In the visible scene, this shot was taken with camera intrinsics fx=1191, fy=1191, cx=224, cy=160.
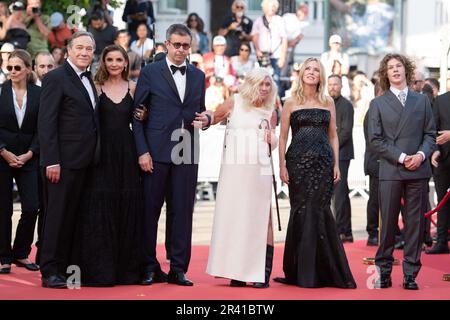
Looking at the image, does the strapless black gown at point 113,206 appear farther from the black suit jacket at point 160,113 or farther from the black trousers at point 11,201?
the black trousers at point 11,201

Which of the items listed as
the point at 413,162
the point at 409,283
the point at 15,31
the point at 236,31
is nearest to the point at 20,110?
the point at 413,162

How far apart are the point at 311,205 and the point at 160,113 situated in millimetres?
1570

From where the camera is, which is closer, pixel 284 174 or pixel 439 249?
pixel 284 174

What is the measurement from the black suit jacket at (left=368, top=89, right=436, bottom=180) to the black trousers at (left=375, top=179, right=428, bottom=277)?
0.10 meters

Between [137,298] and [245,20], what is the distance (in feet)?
43.6

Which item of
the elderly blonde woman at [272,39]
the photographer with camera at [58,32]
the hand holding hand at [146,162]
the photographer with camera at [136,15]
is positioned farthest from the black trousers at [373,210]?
the photographer with camera at [136,15]

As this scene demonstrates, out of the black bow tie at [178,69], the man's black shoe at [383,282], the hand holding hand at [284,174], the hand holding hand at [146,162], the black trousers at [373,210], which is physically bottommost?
the man's black shoe at [383,282]

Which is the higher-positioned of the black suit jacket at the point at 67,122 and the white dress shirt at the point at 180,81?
the white dress shirt at the point at 180,81

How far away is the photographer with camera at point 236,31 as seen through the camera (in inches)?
861

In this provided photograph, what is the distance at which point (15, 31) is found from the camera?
17.8 m

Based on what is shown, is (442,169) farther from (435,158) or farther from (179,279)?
(179,279)

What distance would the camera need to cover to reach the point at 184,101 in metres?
10.3

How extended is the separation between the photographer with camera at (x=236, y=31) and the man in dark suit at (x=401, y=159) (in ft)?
37.4

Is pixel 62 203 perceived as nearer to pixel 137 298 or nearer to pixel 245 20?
pixel 137 298
